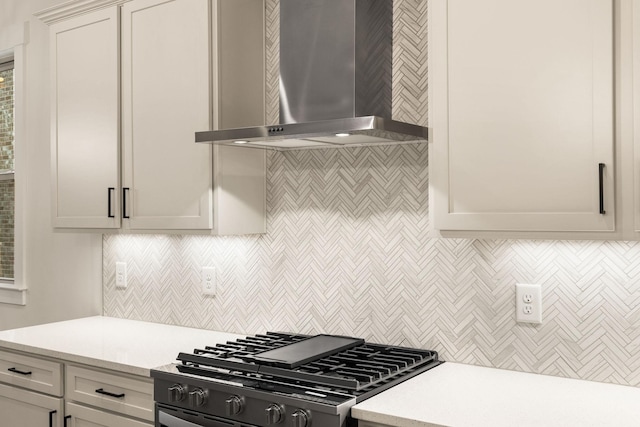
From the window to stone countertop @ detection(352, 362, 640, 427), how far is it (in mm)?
2804

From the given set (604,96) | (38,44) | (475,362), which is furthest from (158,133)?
(604,96)

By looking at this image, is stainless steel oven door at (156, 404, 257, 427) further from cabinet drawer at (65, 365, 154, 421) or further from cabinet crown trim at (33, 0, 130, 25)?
cabinet crown trim at (33, 0, 130, 25)

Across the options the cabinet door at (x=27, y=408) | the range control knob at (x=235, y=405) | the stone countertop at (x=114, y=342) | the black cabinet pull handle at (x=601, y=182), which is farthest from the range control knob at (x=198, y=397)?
the black cabinet pull handle at (x=601, y=182)

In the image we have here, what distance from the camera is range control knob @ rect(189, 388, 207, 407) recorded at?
2029 millimetres

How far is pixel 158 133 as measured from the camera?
2.65 metres

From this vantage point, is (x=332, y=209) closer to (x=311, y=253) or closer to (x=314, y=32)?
(x=311, y=253)

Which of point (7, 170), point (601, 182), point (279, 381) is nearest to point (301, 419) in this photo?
point (279, 381)

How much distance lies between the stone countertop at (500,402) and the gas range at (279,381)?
0.07m

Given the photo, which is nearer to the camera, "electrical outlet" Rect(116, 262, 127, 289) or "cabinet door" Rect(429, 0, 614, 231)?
"cabinet door" Rect(429, 0, 614, 231)

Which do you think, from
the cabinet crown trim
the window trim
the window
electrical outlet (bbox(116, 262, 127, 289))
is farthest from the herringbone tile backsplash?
the window

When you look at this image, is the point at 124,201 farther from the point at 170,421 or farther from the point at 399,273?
the point at 399,273

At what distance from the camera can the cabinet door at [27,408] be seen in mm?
2551

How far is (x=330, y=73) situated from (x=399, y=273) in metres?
0.79

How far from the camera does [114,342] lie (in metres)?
2.66
